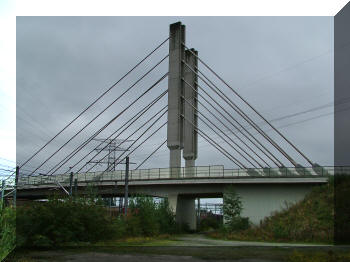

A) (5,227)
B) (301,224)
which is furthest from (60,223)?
(301,224)

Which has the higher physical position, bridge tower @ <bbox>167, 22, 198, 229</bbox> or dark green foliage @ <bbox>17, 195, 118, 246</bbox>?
bridge tower @ <bbox>167, 22, 198, 229</bbox>

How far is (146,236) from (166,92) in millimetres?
19001

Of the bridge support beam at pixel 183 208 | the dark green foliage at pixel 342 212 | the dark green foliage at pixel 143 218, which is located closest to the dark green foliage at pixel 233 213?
the dark green foliage at pixel 143 218

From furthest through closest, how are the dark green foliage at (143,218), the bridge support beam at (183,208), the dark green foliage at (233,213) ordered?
1. the bridge support beam at (183,208)
2. the dark green foliage at (233,213)
3. the dark green foliage at (143,218)

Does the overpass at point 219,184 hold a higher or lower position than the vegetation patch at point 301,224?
higher

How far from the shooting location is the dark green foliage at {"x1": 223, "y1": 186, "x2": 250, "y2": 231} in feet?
117

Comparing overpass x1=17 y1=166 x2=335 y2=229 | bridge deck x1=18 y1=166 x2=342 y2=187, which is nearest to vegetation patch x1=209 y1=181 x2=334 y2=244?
overpass x1=17 y1=166 x2=335 y2=229

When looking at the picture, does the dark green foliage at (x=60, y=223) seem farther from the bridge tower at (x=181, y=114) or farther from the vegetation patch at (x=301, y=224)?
the bridge tower at (x=181, y=114)

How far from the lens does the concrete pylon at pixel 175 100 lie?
43156 millimetres

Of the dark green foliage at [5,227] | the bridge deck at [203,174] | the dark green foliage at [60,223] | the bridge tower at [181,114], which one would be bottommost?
the dark green foliage at [60,223]

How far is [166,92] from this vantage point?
46.2 metres

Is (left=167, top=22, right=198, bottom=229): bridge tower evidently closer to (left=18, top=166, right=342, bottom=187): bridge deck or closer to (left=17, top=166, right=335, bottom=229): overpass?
(left=17, top=166, right=335, bottom=229): overpass

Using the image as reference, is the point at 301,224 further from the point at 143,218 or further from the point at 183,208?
the point at 183,208

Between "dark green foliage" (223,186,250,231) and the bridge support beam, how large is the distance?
680 centimetres
